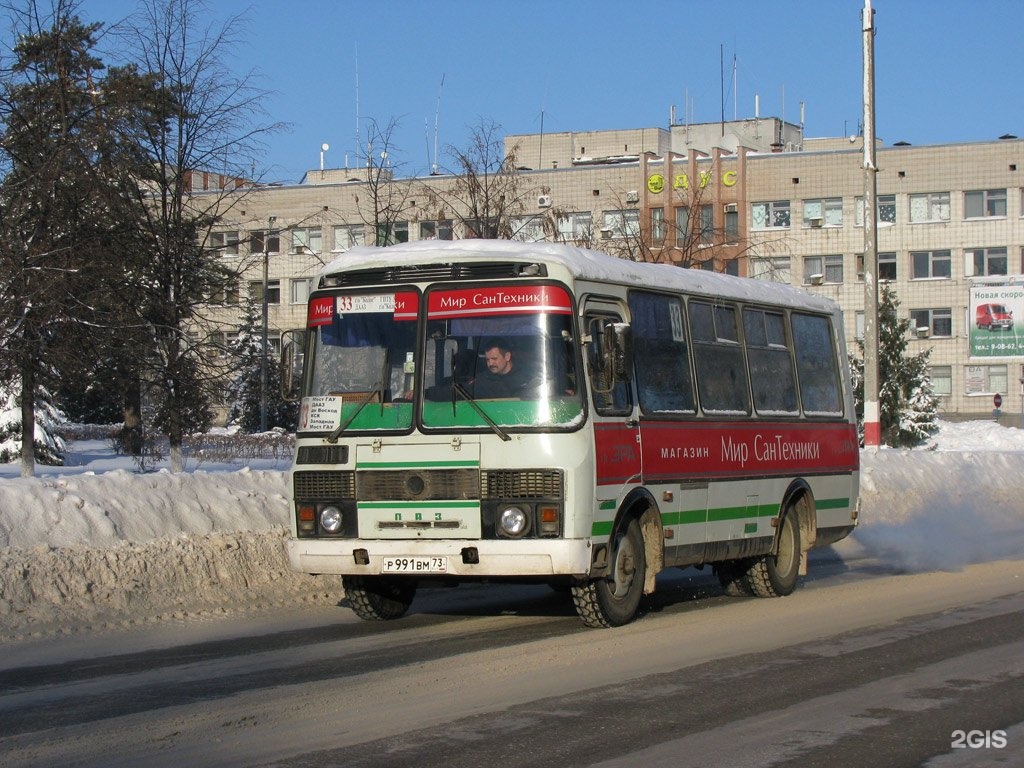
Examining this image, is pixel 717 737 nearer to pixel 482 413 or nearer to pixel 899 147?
pixel 482 413

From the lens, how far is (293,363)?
12.4 meters

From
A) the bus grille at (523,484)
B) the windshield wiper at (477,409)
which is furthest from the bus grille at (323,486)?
the bus grille at (523,484)

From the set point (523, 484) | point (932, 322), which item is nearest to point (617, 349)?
point (523, 484)

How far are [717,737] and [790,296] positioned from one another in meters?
8.85

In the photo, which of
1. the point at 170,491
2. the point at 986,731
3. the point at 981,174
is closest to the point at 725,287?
the point at 170,491

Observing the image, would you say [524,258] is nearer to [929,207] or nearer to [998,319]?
[998,319]

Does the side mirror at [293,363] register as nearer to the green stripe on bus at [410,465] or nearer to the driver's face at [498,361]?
the green stripe on bus at [410,465]

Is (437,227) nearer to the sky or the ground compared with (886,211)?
nearer to the ground

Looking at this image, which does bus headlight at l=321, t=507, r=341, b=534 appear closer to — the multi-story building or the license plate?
the license plate

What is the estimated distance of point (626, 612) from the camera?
471 inches

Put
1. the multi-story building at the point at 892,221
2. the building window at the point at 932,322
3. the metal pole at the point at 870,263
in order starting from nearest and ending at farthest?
1. the metal pole at the point at 870,263
2. the multi-story building at the point at 892,221
3. the building window at the point at 932,322

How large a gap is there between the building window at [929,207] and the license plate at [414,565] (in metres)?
63.4

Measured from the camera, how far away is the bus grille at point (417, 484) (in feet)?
36.6

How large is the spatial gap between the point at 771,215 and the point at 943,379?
37.9ft
